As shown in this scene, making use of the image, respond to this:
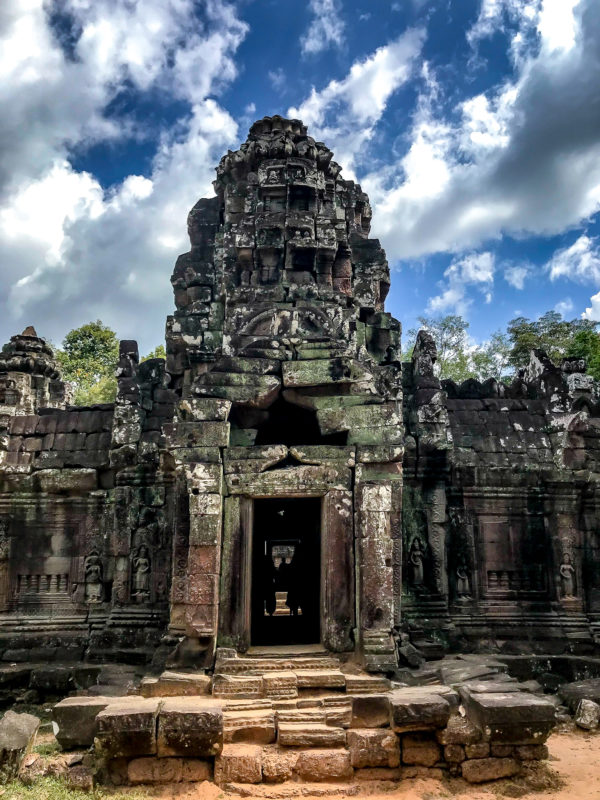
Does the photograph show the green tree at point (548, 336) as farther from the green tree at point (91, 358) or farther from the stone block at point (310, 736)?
the stone block at point (310, 736)

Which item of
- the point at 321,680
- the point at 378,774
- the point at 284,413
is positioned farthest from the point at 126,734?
the point at 284,413

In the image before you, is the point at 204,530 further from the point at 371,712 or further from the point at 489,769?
the point at 489,769

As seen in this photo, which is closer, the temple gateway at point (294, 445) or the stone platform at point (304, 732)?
the stone platform at point (304, 732)

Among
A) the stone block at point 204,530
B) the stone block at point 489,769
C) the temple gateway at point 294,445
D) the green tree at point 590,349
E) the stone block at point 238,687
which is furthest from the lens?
the green tree at point 590,349

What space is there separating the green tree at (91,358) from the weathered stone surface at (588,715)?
2216cm

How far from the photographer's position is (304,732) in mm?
5555

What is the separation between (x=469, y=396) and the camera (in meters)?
10.5

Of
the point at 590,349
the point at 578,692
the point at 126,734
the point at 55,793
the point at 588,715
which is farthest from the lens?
the point at 590,349

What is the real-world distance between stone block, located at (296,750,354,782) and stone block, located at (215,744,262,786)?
→ 0.34 meters

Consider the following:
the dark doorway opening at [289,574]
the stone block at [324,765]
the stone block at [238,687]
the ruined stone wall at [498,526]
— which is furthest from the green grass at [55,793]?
the ruined stone wall at [498,526]

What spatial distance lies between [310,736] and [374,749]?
0.54 m

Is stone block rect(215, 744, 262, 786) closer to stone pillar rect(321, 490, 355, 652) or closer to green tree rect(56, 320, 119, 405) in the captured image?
stone pillar rect(321, 490, 355, 652)

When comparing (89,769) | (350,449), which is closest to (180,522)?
(350,449)

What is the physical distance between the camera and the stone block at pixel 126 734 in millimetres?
5219
